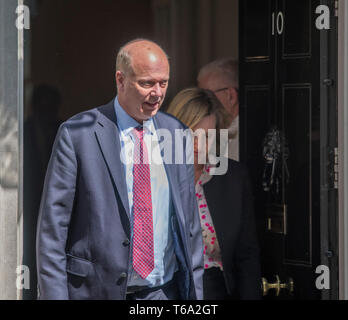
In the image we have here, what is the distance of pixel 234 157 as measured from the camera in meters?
4.65

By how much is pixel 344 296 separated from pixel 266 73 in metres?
1.40

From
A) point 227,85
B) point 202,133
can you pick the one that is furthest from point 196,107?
point 227,85

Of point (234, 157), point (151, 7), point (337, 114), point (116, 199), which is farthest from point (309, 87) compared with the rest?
point (116, 199)

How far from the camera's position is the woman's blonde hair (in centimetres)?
439

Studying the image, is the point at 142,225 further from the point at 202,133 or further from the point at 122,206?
the point at 202,133

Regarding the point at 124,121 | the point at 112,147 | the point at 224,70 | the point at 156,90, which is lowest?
the point at 112,147

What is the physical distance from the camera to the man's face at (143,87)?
158 inches

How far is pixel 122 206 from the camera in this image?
152 inches

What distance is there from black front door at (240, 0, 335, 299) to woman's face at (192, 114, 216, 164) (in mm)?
286

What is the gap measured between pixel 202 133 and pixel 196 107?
0.15 meters

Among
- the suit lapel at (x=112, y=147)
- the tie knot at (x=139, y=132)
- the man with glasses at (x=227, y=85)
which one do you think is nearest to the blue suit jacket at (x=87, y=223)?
the suit lapel at (x=112, y=147)

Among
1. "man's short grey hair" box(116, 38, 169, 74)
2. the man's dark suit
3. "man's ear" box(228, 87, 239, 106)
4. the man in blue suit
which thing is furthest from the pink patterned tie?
"man's ear" box(228, 87, 239, 106)

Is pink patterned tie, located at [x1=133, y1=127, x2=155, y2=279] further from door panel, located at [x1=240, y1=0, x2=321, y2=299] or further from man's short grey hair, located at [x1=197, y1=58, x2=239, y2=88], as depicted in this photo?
door panel, located at [x1=240, y1=0, x2=321, y2=299]

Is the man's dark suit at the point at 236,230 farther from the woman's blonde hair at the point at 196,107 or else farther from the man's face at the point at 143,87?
the man's face at the point at 143,87
